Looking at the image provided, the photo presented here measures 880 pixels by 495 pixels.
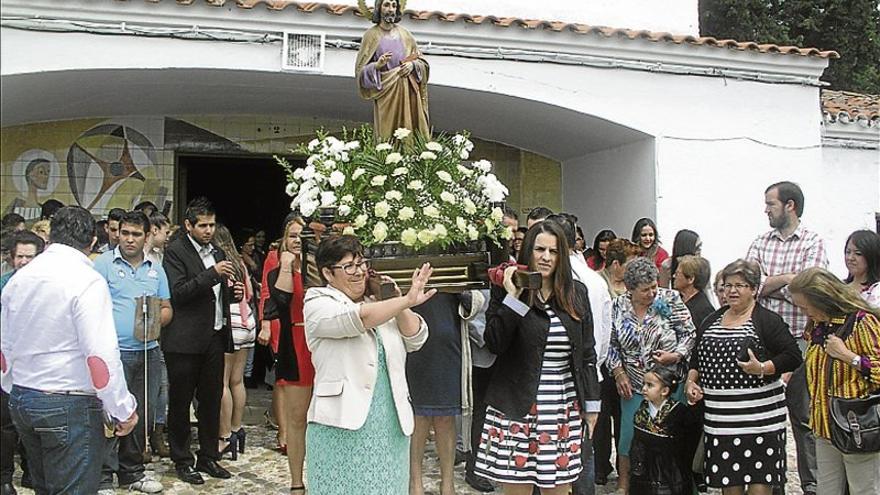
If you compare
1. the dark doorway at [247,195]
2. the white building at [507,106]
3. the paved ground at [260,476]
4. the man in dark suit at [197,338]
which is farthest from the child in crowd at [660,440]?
the dark doorway at [247,195]

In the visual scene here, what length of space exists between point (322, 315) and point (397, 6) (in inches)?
75.7

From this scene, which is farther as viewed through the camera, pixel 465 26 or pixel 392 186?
pixel 465 26

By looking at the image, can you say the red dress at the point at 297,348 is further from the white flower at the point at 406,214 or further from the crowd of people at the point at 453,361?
the white flower at the point at 406,214

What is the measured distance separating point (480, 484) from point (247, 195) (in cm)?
949

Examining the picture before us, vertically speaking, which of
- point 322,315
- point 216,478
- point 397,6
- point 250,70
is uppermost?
point 250,70

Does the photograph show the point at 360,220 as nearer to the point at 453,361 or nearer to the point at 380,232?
the point at 380,232

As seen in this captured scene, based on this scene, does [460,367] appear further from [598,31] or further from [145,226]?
[598,31]

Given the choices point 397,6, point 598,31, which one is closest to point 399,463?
point 397,6

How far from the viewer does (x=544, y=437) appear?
167 inches

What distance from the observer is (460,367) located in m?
5.25

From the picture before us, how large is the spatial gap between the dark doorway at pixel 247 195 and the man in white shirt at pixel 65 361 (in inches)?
366

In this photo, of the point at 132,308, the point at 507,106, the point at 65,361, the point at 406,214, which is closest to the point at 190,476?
the point at 132,308

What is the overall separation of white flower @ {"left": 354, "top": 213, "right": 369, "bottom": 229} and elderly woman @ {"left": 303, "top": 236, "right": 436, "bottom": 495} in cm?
9

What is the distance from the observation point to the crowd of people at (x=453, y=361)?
3764mm
